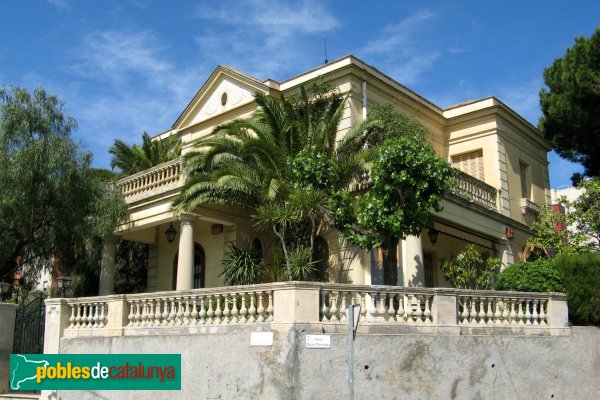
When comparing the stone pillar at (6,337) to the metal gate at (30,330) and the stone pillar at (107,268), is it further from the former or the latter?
the stone pillar at (107,268)

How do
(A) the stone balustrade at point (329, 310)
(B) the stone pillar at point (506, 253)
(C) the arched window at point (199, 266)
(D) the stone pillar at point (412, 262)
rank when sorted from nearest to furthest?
(A) the stone balustrade at point (329, 310), (D) the stone pillar at point (412, 262), (B) the stone pillar at point (506, 253), (C) the arched window at point (199, 266)

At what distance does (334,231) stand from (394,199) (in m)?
3.97

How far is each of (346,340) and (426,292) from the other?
1.87 m

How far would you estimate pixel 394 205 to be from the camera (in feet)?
46.8

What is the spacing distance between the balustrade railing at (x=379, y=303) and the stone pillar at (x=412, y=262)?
4.47 meters

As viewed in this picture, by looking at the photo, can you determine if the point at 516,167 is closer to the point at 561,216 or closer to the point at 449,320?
the point at 561,216

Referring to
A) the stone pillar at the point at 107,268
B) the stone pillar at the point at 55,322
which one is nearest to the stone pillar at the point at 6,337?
the stone pillar at the point at 55,322

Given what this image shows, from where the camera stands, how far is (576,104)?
72.9 feet

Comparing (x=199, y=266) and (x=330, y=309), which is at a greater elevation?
(x=199, y=266)

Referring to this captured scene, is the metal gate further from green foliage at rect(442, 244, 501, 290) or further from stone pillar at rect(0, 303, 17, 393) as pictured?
green foliage at rect(442, 244, 501, 290)

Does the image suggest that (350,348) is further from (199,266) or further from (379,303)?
(199,266)

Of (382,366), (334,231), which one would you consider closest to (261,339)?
(382,366)

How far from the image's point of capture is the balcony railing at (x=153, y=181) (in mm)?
19175

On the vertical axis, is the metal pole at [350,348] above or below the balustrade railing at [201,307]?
below
